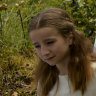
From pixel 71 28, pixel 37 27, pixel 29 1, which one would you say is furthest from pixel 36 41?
pixel 29 1

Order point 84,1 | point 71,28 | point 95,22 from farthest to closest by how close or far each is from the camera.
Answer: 1. point 84,1
2. point 95,22
3. point 71,28

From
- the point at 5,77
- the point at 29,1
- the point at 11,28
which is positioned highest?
the point at 29,1

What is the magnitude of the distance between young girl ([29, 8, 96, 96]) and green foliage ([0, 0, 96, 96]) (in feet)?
4.44

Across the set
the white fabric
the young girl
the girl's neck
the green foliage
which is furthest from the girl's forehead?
the green foliage

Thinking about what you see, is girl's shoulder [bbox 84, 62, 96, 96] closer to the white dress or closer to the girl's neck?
the white dress

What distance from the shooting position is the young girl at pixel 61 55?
65.3 inches

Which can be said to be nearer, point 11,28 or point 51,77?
point 51,77

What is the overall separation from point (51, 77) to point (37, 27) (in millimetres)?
486

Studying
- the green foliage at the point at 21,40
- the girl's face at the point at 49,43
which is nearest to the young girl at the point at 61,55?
the girl's face at the point at 49,43

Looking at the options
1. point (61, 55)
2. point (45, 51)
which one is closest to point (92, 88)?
point (61, 55)

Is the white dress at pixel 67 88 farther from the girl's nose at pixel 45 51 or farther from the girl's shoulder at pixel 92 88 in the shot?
the girl's nose at pixel 45 51

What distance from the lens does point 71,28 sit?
1765 millimetres

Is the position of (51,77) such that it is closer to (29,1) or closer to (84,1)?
(84,1)

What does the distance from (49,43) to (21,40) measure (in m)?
2.52
